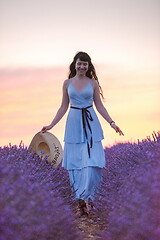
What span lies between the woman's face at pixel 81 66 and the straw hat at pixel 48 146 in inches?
49.3

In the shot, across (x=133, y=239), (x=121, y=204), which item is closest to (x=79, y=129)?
(x=121, y=204)

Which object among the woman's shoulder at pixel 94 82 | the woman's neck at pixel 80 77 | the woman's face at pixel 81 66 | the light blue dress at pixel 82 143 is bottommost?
the light blue dress at pixel 82 143

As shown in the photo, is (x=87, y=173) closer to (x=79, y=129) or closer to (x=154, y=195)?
(x=79, y=129)

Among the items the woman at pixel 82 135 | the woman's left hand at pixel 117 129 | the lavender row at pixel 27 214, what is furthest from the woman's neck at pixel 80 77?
the lavender row at pixel 27 214

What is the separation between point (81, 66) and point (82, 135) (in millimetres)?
821

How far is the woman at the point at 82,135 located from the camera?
4.93 meters

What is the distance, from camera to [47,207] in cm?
284

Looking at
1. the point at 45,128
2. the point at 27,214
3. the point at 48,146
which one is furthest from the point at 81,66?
the point at 27,214

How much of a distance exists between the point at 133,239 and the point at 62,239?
1.57ft

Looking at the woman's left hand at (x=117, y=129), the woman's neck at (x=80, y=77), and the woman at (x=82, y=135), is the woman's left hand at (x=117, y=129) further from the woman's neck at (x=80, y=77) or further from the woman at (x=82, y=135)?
the woman's neck at (x=80, y=77)

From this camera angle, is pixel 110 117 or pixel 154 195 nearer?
pixel 154 195

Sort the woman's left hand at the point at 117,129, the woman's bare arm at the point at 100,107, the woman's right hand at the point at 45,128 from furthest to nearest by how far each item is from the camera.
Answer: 1. the woman's right hand at the point at 45,128
2. the woman's bare arm at the point at 100,107
3. the woman's left hand at the point at 117,129

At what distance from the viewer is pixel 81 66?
499 centimetres

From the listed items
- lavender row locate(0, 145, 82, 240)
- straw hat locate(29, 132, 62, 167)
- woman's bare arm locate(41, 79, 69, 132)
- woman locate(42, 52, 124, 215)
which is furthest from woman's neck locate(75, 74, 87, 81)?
lavender row locate(0, 145, 82, 240)
